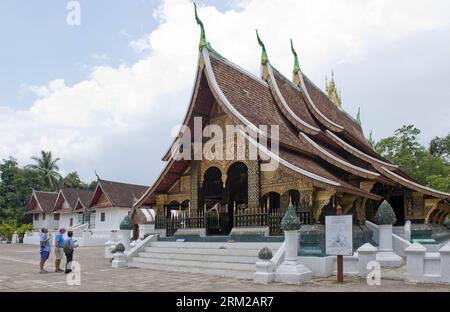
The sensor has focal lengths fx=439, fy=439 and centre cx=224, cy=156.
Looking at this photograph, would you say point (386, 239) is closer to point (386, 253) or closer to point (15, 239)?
point (386, 253)

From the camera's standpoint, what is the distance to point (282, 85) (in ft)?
51.4

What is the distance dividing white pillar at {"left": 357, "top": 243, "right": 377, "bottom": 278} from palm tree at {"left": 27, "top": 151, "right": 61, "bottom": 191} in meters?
43.1

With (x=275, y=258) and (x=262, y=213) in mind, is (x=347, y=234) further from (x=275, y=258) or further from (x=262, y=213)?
(x=262, y=213)

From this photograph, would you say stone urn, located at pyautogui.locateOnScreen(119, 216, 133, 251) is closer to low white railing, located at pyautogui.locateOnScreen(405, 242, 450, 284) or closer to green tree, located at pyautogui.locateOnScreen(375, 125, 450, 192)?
low white railing, located at pyautogui.locateOnScreen(405, 242, 450, 284)

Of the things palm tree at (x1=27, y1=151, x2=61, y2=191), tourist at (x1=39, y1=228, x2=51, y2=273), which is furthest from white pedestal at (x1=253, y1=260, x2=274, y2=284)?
palm tree at (x1=27, y1=151, x2=61, y2=191)

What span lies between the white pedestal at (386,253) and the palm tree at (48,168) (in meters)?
42.6

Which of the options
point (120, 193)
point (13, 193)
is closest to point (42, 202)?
point (13, 193)

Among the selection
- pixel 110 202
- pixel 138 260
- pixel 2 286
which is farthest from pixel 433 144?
pixel 2 286

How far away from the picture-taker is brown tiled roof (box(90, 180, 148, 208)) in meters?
29.7

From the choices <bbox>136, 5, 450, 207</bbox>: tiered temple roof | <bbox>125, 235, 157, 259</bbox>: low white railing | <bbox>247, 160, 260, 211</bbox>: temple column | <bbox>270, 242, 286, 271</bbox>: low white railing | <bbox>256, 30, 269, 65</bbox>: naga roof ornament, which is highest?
<bbox>256, 30, 269, 65</bbox>: naga roof ornament

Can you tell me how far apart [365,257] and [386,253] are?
4.41 feet

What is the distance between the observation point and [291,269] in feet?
27.9

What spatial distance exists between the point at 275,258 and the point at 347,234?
1.61 meters

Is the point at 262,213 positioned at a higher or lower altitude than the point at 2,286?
higher
